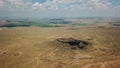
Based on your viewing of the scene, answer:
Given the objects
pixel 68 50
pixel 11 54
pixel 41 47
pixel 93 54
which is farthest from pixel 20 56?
pixel 93 54

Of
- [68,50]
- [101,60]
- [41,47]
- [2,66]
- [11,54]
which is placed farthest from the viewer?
[41,47]

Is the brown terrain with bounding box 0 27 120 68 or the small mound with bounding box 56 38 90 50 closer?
the brown terrain with bounding box 0 27 120 68

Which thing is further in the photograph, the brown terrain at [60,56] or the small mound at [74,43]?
the small mound at [74,43]

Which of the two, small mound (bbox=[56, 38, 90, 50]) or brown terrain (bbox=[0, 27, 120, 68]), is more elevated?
small mound (bbox=[56, 38, 90, 50])

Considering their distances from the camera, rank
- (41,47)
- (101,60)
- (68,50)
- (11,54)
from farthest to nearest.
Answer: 1. (41,47)
2. (68,50)
3. (11,54)
4. (101,60)

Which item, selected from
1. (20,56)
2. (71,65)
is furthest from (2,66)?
(71,65)

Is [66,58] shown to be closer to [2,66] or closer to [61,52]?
[61,52]

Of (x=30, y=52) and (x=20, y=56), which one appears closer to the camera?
(x=20, y=56)

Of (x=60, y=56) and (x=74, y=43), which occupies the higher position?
(x=74, y=43)

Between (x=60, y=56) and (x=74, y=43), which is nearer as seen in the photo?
(x=60, y=56)

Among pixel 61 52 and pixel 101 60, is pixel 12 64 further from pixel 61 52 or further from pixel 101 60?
pixel 101 60

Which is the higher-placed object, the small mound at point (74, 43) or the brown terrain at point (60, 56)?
the small mound at point (74, 43)
